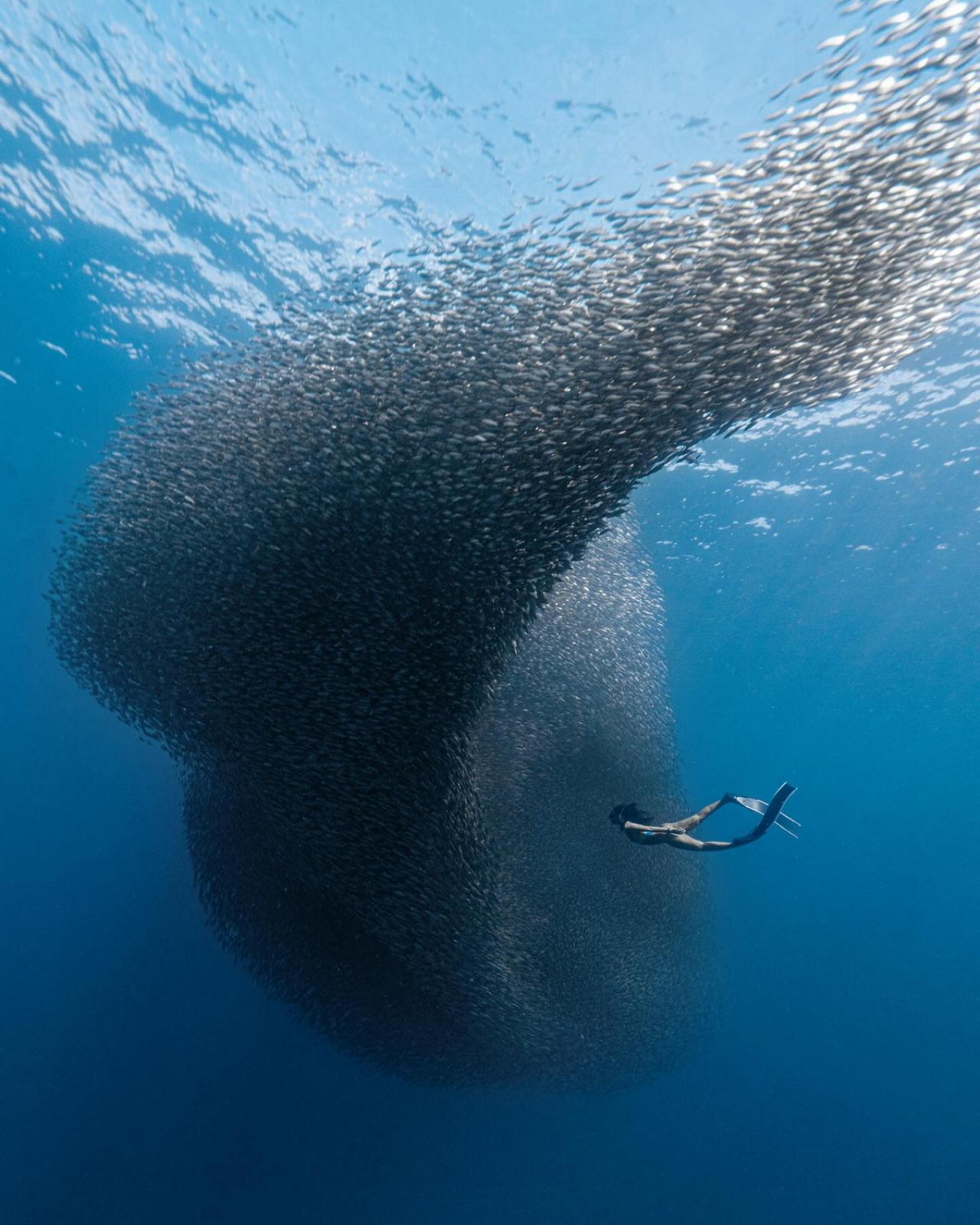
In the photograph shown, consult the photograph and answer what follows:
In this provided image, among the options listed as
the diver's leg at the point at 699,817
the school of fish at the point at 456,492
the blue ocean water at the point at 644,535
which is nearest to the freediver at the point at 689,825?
the diver's leg at the point at 699,817

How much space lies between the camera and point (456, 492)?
7004 millimetres

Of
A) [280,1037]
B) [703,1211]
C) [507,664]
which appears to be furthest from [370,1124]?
[507,664]

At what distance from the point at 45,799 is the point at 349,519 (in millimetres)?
17555

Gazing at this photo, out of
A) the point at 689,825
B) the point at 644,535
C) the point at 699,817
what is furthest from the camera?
the point at 644,535

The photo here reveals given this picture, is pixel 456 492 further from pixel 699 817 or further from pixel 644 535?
pixel 644 535

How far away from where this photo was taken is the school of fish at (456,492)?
5688 millimetres

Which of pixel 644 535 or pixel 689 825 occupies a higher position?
pixel 644 535

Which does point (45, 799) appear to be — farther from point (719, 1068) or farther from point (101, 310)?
point (719, 1068)

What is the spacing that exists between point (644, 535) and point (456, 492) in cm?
1632

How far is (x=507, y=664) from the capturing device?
8742 mm

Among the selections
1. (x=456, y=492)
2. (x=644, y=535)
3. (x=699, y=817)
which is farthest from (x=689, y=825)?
(x=644, y=535)

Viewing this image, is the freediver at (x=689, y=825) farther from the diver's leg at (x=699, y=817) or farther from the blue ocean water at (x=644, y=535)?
the blue ocean water at (x=644, y=535)

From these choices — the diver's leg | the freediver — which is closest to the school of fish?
the freediver

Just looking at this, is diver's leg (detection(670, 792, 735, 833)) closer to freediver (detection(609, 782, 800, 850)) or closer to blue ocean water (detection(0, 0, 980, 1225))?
freediver (detection(609, 782, 800, 850))
